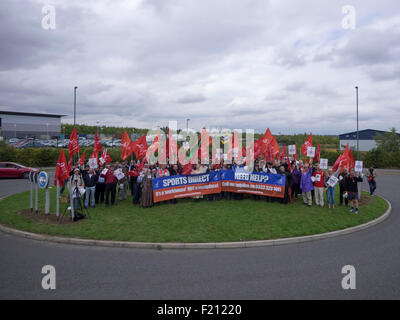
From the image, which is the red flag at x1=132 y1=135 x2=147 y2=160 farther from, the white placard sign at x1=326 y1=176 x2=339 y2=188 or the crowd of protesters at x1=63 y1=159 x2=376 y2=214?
the white placard sign at x1=326 y1=176 x2=339 y2=188

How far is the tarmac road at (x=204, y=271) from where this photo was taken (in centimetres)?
566

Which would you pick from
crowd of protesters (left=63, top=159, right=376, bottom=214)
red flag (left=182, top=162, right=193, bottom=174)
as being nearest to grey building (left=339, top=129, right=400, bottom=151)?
crowd of protesters (left=63, top=159, right=376, bottom=214)

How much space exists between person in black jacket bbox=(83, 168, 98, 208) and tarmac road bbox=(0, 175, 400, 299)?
3.81 m

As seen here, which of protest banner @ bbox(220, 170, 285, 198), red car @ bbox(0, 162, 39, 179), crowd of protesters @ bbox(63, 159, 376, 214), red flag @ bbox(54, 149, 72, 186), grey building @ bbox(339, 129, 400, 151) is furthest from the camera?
grey building @ bbox(339, 129, 400, 151)

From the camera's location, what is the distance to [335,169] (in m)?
14.1

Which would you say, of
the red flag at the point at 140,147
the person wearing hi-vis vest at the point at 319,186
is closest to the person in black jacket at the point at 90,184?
the red flag at the point at 140,147

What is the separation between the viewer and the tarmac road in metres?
5.66

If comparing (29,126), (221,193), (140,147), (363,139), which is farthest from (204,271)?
(363,139)

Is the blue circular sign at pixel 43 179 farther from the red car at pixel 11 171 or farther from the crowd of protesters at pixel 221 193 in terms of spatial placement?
the red car at pixel 11 171

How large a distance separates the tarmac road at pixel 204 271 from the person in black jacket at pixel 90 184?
3.81m

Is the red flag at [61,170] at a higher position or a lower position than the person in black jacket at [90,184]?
higher

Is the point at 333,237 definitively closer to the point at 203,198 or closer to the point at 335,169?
the point at 335,169
